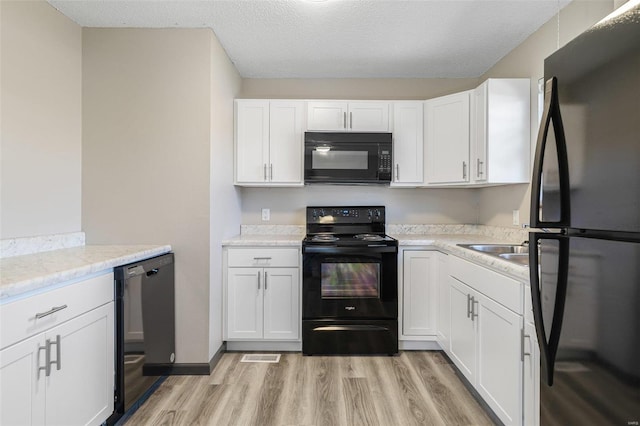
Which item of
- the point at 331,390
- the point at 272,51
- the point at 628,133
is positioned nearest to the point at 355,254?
the point at 331,390

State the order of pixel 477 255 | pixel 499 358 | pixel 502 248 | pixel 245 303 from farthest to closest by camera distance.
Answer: pixel 245 303 → pixel 502 248 → pixel 477 255 → pixel 499 358

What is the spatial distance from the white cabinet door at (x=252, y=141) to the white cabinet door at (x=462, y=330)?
184 centimetres

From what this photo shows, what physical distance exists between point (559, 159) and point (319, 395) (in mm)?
1872

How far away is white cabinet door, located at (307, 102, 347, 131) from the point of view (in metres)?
2.98

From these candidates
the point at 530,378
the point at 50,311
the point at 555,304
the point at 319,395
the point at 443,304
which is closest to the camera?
the point at 555,304

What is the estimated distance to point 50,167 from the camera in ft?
6.76

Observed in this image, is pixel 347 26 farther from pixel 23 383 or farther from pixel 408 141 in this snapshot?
pixel 23 383

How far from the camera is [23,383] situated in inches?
48.5

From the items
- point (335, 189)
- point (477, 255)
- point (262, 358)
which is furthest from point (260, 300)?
point (477, 255)

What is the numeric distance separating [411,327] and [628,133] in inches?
88.8

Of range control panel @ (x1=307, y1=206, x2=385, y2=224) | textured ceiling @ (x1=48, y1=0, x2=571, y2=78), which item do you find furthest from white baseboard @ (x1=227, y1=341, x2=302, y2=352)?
textured ceiling @ (x1=48, y1=0, x2=571, y2=78)

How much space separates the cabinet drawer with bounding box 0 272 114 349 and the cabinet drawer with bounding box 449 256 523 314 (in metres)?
2.02

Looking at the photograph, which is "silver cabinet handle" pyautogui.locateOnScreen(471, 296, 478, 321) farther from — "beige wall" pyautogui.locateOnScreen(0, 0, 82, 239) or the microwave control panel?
"beige wall" pyautogui.locateOnScreen(0, 0, 82, 239)

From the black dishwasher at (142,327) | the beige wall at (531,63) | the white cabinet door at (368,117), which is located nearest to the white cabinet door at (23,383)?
the black dishwasher at (142,327)
